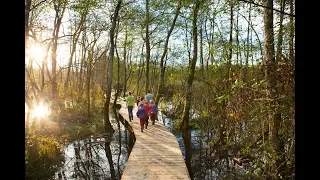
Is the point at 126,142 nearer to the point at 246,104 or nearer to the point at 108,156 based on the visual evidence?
the point at 108,156

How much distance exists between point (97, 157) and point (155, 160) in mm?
3974

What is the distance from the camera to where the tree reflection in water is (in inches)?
334

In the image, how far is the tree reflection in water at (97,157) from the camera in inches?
334

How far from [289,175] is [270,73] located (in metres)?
2.22

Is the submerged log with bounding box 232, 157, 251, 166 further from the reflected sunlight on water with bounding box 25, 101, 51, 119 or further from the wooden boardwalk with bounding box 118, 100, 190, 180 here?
the reflected sunlight on water with bounding box 25, 101, 51, 119

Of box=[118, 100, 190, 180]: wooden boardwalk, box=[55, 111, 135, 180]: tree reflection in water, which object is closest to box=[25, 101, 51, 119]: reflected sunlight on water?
box=[55, 111, 135, 180]: tree reflection in water

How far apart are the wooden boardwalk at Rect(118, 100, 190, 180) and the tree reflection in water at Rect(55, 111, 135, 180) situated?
1.27 m

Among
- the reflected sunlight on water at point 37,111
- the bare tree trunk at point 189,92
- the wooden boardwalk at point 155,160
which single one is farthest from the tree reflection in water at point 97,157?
the bare tree trunk at point 189,92

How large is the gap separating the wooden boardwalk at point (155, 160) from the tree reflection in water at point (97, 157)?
1.27 metres

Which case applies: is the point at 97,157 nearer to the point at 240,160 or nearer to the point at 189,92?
the point at 240,160

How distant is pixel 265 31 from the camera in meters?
5.20

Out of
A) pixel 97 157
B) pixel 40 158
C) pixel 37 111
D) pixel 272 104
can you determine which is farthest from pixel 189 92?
pixel 272 104

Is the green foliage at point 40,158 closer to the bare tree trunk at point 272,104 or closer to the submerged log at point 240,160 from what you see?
the submerged log at point 240,160
